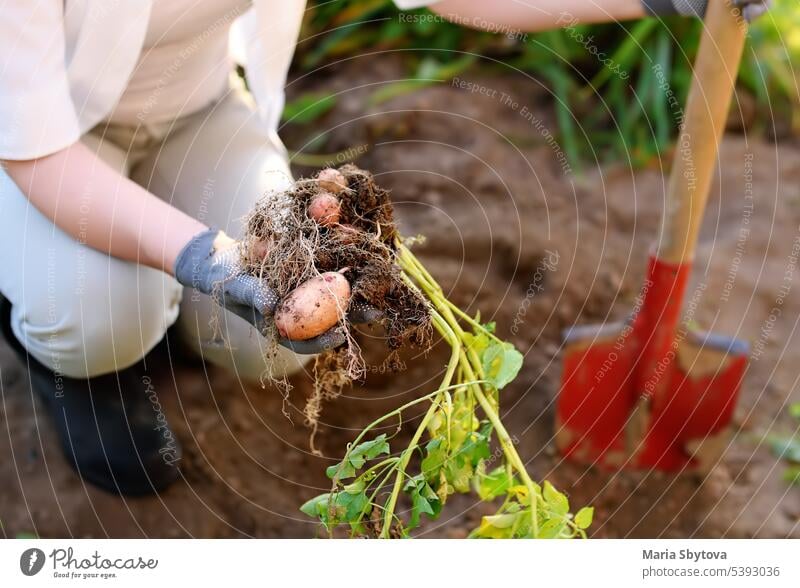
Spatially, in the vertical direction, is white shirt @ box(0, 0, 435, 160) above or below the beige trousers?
above

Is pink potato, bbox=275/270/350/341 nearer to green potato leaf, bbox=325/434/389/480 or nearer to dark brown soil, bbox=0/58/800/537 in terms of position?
green potato leaf, bbox=325/434/389/480

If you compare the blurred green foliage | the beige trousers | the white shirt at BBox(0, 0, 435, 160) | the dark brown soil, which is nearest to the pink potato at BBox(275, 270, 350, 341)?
the beige trousers

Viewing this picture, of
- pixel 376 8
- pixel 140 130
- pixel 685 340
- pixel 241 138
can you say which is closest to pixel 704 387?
pixel 685 340

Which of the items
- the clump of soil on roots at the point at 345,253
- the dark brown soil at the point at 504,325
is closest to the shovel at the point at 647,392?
the dark brown soil at the point at 504,325

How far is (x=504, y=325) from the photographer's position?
1.23 metres

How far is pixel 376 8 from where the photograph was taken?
159 centimetres

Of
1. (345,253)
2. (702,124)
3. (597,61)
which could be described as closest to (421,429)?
(345,253)

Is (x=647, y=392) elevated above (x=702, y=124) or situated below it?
below

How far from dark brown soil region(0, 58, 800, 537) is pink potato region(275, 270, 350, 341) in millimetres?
411

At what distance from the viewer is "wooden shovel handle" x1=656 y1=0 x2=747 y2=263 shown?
91 cm

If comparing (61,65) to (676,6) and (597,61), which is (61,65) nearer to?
(676,6)
